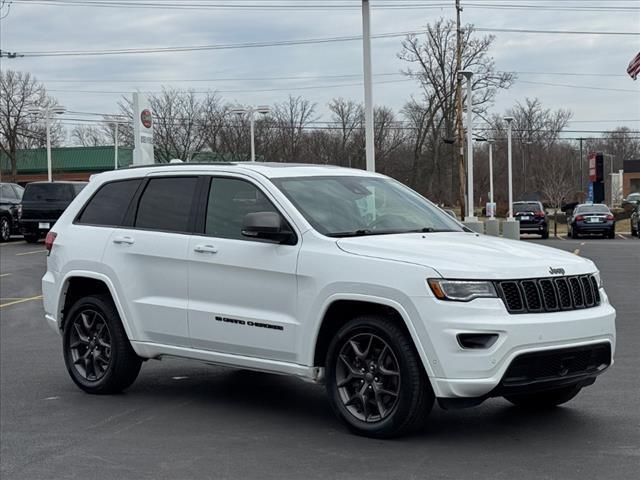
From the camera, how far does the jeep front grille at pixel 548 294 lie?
568 centimetres

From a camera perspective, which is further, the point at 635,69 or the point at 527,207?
the point at 527,207

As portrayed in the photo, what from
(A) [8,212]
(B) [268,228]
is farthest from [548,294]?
(A) [8,212]

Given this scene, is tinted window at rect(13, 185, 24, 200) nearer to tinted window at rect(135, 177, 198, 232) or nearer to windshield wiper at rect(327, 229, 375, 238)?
tinted window at rect(135, 177, 198, 232)

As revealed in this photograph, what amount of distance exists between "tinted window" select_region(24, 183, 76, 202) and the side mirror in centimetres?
2446

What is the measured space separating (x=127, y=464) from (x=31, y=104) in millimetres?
70385

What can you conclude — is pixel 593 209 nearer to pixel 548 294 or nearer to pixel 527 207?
pixel 527 207

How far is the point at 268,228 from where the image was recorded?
20.9 feet

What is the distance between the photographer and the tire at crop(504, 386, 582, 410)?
678 cm

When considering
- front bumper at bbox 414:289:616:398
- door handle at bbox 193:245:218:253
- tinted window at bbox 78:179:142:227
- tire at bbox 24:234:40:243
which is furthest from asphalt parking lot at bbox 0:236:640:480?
tire at bbox 24:234:40:243

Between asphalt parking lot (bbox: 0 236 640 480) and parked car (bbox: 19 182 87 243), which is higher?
parked car (bbox: 19 182 87 243)

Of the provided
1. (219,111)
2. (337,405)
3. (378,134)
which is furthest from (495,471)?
(378,134)

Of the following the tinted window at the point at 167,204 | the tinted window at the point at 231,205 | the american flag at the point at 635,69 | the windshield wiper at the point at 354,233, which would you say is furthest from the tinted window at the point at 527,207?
the windshield wiper at the point at 354,233

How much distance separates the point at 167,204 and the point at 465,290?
2938mm

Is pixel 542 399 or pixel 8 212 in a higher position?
pixel 8 212
